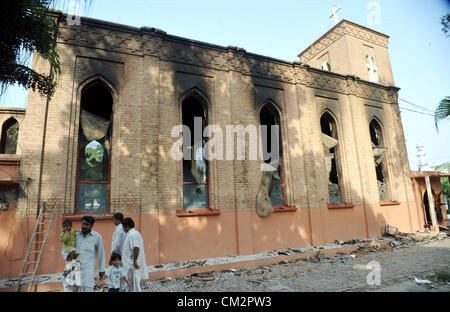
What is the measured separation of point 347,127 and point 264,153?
5.02 m

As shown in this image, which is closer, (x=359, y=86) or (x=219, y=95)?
(x=219, y=95)

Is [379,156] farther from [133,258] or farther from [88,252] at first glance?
[88,252]

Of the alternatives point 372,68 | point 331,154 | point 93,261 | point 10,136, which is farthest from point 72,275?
point 372,68

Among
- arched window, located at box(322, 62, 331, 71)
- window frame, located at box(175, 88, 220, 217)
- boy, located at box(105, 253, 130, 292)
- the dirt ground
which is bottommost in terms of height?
the dirt ground

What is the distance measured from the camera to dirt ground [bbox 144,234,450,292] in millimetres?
6445

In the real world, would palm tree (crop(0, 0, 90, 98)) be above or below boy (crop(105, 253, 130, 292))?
above

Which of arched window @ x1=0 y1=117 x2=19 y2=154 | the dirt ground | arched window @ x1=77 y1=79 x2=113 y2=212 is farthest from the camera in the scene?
arched window @ x1=0 y1=117 x2=19 y2=154

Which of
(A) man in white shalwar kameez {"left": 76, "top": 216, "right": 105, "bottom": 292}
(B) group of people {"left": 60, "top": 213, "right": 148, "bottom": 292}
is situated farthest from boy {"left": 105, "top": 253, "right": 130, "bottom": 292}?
(A) man in white shalwar kameez {"left": 76, "top": 216, "right": 105, "bottom": 292}

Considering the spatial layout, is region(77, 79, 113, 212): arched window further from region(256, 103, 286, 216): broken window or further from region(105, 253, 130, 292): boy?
region(256, 103, 286, 216): broken window

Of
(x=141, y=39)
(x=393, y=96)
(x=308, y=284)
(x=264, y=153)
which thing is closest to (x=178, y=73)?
(x=141, y=39)

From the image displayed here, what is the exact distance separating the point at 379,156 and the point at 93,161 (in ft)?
44.1

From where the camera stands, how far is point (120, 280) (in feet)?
15.8

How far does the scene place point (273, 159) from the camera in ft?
36.4

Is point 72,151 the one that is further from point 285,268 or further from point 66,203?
point 285,268
